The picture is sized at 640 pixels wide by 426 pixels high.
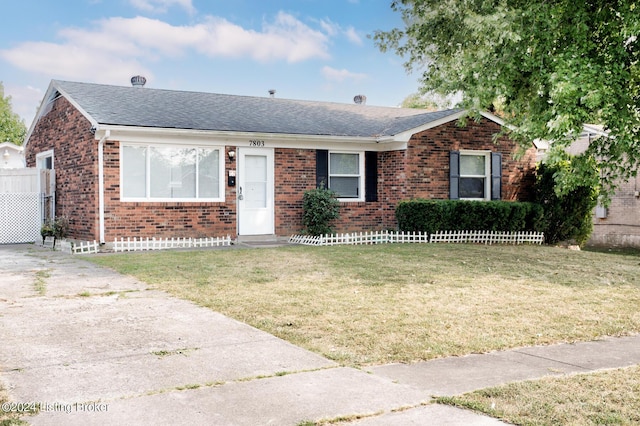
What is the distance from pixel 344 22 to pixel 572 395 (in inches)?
967

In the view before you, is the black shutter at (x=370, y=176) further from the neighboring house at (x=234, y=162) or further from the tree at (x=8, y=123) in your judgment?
the tree at (x=8, y=123)

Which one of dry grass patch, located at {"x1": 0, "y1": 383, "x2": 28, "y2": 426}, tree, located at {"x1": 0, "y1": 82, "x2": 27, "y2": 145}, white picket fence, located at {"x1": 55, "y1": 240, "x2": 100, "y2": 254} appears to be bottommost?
dry grass patch, located at {"x1": 0, "y1": 383, "x2": 28, "y2": 426}

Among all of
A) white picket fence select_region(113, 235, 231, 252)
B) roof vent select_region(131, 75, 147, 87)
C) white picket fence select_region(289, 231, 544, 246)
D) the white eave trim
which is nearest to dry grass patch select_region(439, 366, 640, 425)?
white picket fence select_region(289, 231, 544, 246)

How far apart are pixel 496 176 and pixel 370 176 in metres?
3.77

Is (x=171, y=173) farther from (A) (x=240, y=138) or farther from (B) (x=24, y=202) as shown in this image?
(B) (x=24, y=202)

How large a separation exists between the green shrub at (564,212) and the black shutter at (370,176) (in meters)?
4.83

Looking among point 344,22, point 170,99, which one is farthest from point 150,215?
point 344,22

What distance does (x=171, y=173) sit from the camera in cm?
1549

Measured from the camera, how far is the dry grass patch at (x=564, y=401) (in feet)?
12.3

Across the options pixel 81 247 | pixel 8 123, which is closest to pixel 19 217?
pixel 81 247

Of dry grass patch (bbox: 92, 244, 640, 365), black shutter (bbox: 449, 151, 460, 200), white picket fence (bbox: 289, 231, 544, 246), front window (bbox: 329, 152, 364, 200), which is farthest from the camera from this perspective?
black shutter (bbox: 449, 151, 460, 200)

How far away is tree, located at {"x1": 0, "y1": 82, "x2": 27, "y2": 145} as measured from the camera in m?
53.7

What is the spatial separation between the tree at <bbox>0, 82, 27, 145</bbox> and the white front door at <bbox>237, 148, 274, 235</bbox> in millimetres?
44251

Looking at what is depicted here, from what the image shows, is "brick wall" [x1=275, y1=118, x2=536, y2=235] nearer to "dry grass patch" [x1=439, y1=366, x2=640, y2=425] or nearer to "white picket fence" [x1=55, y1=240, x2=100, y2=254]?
"white picket fence" [x1=55, y1=240, x2=100, y2=254]
